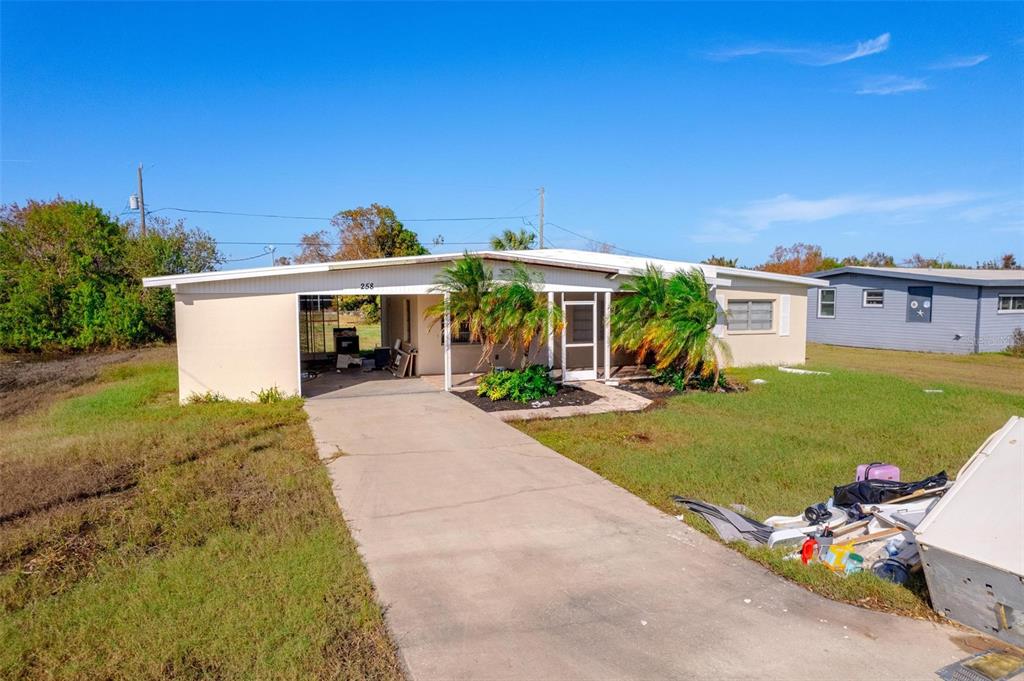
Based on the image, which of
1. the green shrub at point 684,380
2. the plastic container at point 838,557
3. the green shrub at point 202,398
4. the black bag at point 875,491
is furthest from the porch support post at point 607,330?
the plastic container at point 838,557

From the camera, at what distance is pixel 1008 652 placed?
3502mm

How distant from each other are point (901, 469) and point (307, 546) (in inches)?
254

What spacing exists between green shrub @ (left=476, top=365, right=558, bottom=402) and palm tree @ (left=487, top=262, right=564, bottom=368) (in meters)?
0.69

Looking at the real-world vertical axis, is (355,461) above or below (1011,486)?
below

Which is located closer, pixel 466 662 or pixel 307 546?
pixel 466 662

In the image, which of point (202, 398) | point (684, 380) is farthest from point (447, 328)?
point (684, 380)

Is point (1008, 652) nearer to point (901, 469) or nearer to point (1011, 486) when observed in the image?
point (1011, 486)

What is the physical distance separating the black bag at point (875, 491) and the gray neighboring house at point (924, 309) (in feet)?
52.9

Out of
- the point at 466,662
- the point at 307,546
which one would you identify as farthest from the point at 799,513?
the point at 307,546

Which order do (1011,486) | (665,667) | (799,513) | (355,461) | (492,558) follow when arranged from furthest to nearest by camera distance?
(355,461) < (799,513) < (492,558) < (1011,486) < (665,667)

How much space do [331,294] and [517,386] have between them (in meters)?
4.16

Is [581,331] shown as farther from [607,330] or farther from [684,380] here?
[684,380]

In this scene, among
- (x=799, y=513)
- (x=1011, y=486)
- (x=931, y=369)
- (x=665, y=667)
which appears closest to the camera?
(x=665, y=667)

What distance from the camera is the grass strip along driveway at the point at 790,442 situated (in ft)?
19.6
